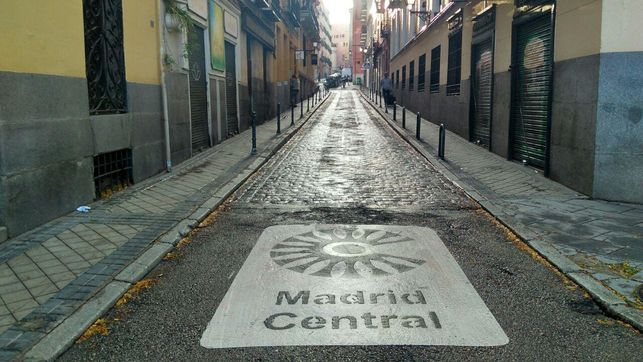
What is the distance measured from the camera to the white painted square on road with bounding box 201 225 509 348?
12.6ft

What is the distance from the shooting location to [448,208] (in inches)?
323

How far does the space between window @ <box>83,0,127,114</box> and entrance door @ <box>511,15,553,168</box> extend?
7.59m

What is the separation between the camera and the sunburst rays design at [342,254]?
17.4ft

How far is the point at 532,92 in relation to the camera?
36.8 ft

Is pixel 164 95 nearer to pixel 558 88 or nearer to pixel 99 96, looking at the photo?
pixel 99 96

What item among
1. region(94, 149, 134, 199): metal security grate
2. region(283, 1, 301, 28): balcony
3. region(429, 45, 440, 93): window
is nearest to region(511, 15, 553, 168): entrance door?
region(94, 149, 134, 199): metal security grate

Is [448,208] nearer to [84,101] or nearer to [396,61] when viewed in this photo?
[84,101]

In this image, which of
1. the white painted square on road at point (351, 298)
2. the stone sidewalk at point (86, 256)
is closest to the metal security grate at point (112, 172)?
the stone sidewalk at point (86, 256)

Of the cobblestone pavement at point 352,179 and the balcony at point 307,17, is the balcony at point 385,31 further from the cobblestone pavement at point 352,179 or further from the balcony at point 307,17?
the cobblestone pavement at point 352,179

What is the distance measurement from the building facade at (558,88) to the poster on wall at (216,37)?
24.2 ft

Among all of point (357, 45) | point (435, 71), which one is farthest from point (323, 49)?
point (435, 71)

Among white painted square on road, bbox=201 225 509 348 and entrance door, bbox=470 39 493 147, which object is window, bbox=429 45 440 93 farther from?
white painted square on road, bbox=201 225 509 348

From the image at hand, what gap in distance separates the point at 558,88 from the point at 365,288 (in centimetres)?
658

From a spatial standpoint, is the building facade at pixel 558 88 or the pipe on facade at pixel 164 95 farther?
the pipe on facade at pixel 164 95
